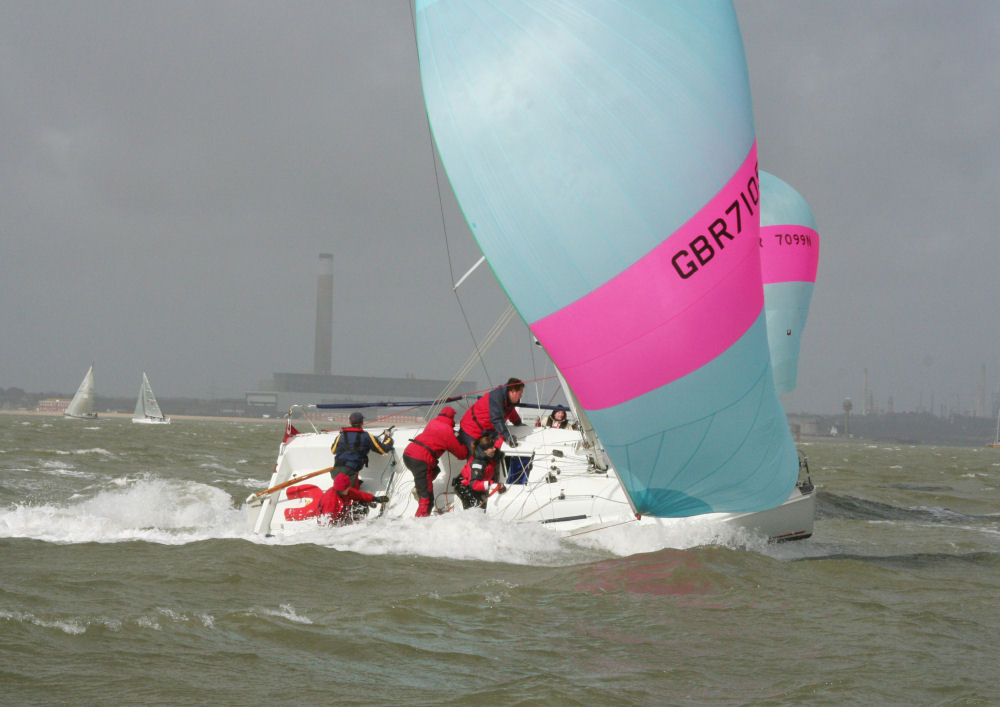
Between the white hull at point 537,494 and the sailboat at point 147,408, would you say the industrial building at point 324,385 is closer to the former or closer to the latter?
the sailboat at point 147,408

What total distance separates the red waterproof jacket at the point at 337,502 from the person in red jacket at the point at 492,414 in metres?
0.97

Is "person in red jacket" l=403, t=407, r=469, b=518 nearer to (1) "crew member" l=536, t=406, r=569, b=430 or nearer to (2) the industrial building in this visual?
(1) "crew member" l=536, t=406, r=569, b=430

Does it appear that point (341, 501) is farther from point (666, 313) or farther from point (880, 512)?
point (880, 512)

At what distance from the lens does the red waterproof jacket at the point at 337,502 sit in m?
7.34

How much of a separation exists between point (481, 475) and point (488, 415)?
52 cm

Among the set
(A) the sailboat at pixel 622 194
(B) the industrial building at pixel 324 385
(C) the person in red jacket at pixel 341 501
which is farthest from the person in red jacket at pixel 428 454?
(B) the industrial building at pixel 324 385

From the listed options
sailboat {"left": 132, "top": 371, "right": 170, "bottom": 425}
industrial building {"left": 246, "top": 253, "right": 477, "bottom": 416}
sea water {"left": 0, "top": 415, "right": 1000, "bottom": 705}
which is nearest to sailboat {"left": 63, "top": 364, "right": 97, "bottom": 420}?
sailboat {"left": 132, "top": 371, "right": 170, "bottom": 425}

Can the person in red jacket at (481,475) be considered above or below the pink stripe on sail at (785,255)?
below

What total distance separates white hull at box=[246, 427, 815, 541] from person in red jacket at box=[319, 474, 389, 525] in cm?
14

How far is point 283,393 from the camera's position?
120 metres

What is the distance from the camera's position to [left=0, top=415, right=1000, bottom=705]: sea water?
139 inches

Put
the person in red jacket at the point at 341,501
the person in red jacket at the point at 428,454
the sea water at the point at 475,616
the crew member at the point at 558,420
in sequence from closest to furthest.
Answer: the sea water at the point at 475,616
the person in red jacket at the point at 428,454
the person in red jacket at the point at 341,501
the crew member at the point at 558,420

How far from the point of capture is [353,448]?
292 inches

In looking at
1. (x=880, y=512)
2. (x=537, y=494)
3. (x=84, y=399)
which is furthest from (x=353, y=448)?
(x=84, y=399)
